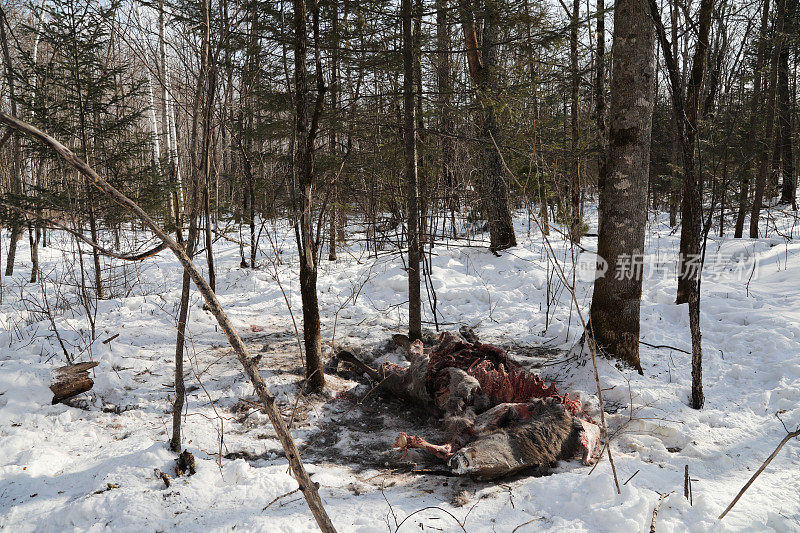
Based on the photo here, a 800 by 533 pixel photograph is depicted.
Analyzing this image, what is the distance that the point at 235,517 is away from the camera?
2.45 metres

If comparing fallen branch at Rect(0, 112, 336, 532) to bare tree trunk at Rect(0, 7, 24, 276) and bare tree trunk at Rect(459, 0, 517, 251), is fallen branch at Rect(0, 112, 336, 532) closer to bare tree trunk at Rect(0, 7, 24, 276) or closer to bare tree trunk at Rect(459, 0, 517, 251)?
bare tree trunk at Rect(459, 0, 517, 251)

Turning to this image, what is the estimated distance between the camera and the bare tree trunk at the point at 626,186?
4094 mm

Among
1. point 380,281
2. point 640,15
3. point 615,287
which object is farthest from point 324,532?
point 380,281

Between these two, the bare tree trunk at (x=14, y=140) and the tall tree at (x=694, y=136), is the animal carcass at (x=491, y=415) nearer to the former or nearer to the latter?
the tall tree at (x=694, y=136)

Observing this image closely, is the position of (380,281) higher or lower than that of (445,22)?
lower

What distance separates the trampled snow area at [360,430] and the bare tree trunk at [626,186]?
472 millimetres

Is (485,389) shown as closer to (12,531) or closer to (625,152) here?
(625,152)

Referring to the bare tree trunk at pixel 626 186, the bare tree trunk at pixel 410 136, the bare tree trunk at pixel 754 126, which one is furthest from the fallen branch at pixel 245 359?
the bare tree trunk at pixel 754 126

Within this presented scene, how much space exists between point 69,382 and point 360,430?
255 centimetres

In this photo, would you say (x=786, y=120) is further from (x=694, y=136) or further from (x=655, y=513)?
(x=655, y=513)

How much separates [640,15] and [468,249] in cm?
679

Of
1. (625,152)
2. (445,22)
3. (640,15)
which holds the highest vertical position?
(445,22)

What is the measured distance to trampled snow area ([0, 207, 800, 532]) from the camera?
245cm

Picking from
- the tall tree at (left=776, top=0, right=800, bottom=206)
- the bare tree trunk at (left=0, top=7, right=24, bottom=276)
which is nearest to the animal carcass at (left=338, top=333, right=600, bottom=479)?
the bare tree trunk at (left=0, top=7, right=24, bottom=276)
